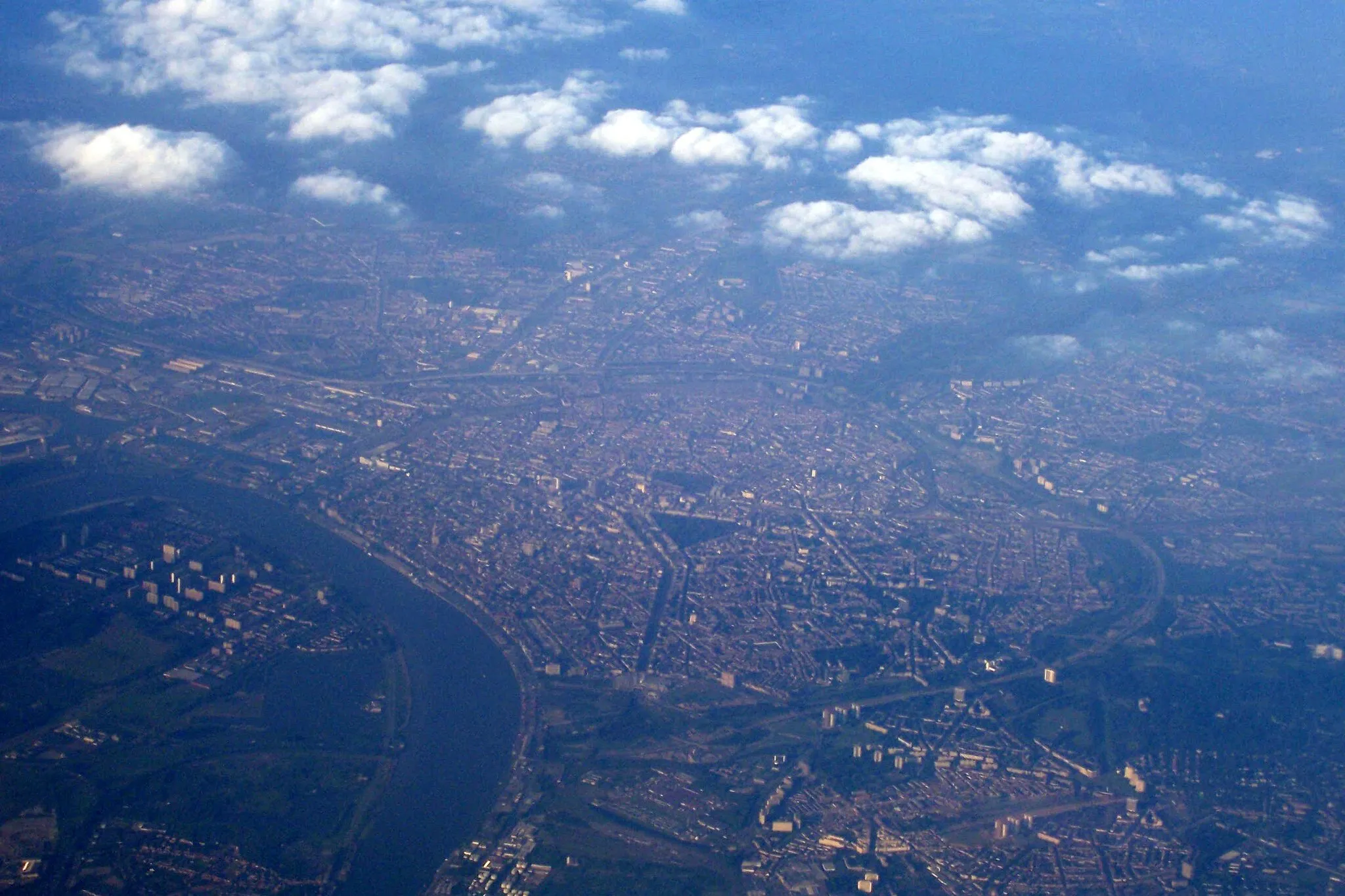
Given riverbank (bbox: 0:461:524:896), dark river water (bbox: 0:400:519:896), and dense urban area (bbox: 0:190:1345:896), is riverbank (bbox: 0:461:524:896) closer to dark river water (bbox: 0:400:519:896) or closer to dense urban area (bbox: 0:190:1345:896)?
dark river water (bbox: 0:400:519:896)

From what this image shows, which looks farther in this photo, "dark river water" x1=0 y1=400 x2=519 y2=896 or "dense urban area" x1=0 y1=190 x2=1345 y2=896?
"dense urban area" x1=0 y1=190 x2=1345 y2=896

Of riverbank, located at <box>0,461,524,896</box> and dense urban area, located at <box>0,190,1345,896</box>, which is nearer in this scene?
riverbank, located at <box>0,461,524,896</box>

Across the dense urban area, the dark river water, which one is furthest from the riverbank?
the dense urban area

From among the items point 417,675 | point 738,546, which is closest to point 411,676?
point 417,675

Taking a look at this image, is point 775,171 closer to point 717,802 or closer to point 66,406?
point 66,406

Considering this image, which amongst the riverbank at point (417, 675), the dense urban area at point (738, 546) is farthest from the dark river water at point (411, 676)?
the dense urban area at point (738, 546)
